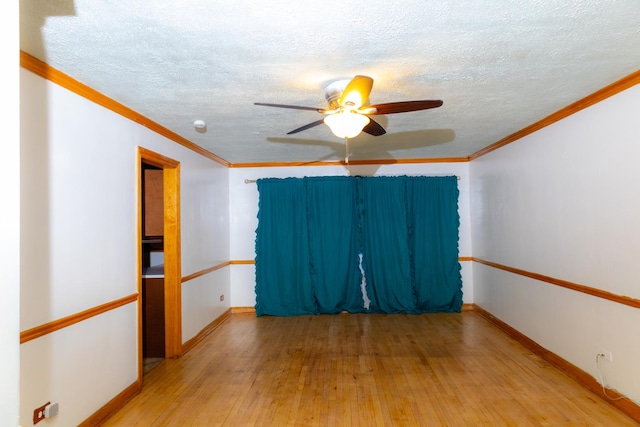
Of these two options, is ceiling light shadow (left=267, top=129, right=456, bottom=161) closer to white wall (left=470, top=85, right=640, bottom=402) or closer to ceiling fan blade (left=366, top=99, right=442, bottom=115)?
A: white wall (left=470, top=85, right=640, bottom=402)

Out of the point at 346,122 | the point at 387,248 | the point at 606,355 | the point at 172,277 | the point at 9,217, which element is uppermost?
the point at 346,122

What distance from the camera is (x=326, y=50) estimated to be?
1948 millimetres

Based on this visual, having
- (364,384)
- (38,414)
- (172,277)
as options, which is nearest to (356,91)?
(364,384)

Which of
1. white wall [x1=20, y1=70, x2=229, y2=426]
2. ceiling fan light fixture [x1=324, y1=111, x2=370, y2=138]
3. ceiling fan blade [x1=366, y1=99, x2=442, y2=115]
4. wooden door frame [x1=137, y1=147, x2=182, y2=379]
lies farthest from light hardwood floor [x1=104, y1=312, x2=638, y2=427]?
ceiling fan blade [x1=366, y1=99, x2=442, y2=115]

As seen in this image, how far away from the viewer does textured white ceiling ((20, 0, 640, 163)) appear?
5.19ft

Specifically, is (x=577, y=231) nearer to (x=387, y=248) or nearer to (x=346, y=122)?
(x=346, y=122)

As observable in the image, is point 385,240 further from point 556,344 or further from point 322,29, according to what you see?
point 322,29

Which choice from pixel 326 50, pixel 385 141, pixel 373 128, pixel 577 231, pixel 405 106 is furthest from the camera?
pixel 385 141

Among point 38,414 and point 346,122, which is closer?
point 38,414

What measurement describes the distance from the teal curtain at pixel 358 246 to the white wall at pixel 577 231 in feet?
3.06

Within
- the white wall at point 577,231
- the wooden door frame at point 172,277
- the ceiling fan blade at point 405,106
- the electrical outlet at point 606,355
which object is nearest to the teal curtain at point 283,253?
the wooden door frame at point 172,277

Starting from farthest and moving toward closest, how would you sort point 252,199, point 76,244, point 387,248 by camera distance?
point 252,199 < point 387,248 < point 76,244

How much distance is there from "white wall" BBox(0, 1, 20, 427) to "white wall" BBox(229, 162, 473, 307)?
4.82 metres

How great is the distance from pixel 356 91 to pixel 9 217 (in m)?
1.62
